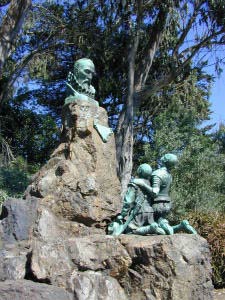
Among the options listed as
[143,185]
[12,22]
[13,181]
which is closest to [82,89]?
[143,185]

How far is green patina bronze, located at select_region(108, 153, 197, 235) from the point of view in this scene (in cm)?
672

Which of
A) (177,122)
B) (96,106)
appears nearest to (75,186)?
(96,106)

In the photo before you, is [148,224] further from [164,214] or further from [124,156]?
[124,156]

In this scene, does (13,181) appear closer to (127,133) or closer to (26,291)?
(127,133)

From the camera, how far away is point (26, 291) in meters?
5.01

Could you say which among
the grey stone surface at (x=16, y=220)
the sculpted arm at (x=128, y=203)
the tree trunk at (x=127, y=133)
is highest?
the tree trunk at (x=127, y=133)

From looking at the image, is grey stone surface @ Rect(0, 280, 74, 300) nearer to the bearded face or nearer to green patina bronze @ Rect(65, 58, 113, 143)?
green patina bronze @ Rect(65, 58, 113, 143)

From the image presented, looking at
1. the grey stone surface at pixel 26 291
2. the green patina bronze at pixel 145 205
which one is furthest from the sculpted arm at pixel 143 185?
the grey stone surface at pixel 26 291

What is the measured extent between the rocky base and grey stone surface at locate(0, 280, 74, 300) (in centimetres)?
30

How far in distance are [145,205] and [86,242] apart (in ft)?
3.75

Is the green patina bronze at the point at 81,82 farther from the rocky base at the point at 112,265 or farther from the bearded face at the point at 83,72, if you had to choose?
the rocky base at the point at 112,265

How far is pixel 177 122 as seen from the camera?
17.9 m

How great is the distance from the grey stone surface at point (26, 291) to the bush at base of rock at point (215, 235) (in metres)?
7.48

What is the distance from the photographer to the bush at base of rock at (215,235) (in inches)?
472
